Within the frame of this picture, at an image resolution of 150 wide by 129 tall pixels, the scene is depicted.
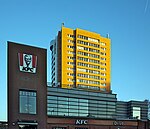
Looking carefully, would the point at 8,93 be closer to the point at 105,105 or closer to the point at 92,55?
the point at 105,105

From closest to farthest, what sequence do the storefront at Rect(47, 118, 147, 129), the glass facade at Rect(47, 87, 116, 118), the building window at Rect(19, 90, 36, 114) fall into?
the building window at Rect(19, 90, 36, 114), the storefront at Rect(47, 118, 147, 129), the glass facade at Rect(47, 87, 116, 118)

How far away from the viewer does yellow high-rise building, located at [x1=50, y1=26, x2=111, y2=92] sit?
143 meters

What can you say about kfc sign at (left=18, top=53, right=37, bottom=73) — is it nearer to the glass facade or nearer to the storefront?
the storefront

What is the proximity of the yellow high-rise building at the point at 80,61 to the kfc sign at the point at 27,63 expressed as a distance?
7072 centimetres

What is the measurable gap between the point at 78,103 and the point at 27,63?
41085mm

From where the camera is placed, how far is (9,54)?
2509 inches

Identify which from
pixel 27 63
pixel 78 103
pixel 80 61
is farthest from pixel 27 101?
pixel 80 61

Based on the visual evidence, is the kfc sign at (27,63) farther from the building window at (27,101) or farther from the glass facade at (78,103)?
the glass facade at (78,103)

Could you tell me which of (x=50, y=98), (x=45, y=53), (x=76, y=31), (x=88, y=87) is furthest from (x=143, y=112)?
(x=45, y=53)

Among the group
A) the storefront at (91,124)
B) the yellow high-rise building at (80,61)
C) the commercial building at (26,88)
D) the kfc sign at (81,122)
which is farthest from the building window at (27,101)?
Answer: the yellow high-rise building at (80,61)

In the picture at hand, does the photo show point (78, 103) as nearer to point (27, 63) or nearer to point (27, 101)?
point (27, 101)

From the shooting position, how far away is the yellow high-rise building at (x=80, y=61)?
14288cm

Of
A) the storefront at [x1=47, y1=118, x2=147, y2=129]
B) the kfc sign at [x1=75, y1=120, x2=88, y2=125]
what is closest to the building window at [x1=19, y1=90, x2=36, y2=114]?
the storefront at [x1=47, y1=118, x2=147, y2=129]

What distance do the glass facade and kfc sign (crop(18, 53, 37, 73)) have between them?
24.8 meters
